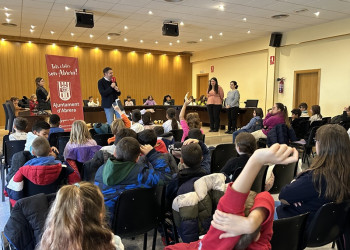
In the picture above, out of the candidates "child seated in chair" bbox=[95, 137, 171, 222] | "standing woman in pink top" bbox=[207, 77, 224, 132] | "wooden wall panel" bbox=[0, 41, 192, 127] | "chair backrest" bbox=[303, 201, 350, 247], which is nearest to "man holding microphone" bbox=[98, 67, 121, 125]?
"child seated in chair" bbox=[95, 137, 171, 222]

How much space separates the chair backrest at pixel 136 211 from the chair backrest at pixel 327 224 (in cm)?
102

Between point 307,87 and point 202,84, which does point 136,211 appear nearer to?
point 307,87

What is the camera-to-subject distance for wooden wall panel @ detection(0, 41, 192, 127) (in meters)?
10.5

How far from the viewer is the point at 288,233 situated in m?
1.42

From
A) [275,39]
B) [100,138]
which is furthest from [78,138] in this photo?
[275,39]

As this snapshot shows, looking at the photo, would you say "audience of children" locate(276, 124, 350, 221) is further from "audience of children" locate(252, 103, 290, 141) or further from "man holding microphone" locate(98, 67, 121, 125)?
"man holding microphone" locate(98, 67, 121, 125)

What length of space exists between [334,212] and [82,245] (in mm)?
1430

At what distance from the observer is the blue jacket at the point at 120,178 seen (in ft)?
6.12

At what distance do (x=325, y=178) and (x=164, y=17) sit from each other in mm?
7038

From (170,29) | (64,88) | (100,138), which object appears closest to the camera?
(100,138)

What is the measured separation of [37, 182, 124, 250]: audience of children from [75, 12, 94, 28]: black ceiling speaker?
22.4 ft

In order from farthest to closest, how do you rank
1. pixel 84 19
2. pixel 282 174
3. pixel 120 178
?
1. pixel 84 19
2. pixel 282 174
3. pixel 120 178

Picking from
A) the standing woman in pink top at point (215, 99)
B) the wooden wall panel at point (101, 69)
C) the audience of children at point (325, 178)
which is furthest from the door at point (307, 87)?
the audience of children at point (325, 178)

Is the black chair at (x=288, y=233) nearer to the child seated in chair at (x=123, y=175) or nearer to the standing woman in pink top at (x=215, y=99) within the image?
the child seated in chair at (x=123, y=175)
